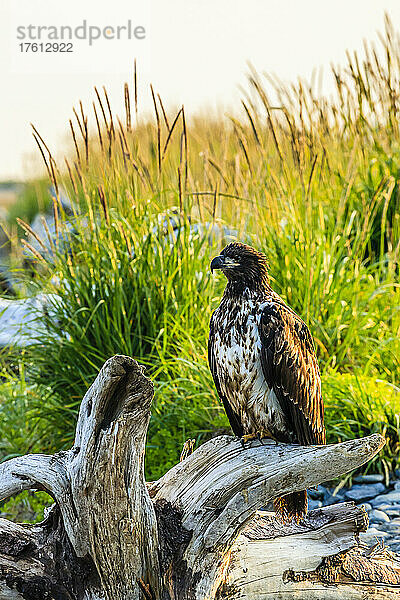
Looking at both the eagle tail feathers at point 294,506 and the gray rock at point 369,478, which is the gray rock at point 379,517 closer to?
the gray rock at point 369,478

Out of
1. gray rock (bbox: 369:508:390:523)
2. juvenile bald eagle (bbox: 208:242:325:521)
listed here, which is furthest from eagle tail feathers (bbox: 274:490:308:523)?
Answer: gray rock (bbox: 369:508:390:523)

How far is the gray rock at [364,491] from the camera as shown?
398 cm

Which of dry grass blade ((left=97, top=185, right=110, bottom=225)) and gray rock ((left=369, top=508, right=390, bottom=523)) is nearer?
gray rock ((left=369, top=508, right=390, bottom=523))

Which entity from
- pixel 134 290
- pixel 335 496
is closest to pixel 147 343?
pixel 134 290

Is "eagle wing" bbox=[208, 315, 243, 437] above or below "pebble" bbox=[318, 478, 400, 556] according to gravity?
above

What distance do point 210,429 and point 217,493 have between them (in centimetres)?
160

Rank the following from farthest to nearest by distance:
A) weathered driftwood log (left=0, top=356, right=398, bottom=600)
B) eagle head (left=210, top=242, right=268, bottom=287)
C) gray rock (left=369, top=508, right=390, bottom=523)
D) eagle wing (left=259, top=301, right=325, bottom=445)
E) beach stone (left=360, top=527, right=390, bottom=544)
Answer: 1. gray rock (left=369, top=508, right=390, bottom=523)
2. beach stone (left=360, top=527, right=390, bottom=544)
3. eagle head (left=210, top=242, right=268, bottom=287)
4. eagle wing (left=259, top=301, right=325, bottom=445)
5. weathered driftwood log (left=0, top=356, right=398, bottom=600)

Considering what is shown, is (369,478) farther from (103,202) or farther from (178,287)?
(103,202)

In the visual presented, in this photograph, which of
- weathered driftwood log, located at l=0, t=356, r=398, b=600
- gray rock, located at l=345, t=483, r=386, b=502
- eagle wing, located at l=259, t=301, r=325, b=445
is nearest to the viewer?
weathered driftwood log, located at l=0, t=356, r=398, b=600

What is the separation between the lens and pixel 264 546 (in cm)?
277

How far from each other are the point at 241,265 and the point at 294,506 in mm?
1033

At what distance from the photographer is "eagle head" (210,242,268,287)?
286cm

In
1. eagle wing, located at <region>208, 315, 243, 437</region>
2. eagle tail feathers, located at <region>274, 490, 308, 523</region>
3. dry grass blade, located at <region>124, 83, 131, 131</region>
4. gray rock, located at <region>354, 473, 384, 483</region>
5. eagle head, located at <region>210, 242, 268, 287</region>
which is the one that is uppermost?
dry grass blade, located at <region>124, 83, 131, 131</region>

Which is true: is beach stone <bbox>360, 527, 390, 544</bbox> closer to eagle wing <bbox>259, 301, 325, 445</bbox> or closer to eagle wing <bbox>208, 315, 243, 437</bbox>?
eagle wing <bbox>259, 301, 325, 445</bbox>
